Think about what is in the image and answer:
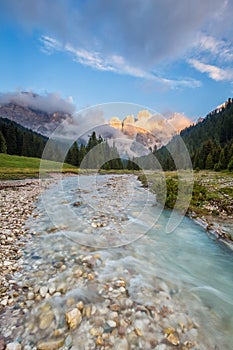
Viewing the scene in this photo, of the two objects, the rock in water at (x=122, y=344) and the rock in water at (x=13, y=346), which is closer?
the rock in water at (x=13, y=346)

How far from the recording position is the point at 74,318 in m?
3.79

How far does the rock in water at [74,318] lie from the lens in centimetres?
366

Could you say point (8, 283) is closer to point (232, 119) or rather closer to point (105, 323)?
point (105, 323)

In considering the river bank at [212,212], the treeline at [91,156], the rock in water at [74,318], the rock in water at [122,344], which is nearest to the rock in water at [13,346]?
the rock in water at [74,318]

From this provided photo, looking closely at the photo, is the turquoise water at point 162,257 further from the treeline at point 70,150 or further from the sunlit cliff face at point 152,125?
the treeline at point 70,150


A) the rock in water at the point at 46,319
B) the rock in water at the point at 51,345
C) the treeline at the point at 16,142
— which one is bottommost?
the rock in water at the point at 51,345

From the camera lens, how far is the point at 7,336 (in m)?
3.34

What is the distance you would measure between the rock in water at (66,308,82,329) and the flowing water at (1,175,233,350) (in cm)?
11

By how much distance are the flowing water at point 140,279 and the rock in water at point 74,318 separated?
4.4 inches

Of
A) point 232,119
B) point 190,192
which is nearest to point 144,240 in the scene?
point 190,192

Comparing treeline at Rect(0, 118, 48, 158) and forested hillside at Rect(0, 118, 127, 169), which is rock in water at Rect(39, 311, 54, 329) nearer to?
forested hillside at Rect(0, 118, 127, 169)

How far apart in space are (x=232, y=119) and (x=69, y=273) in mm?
152098

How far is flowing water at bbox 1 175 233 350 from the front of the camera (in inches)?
141

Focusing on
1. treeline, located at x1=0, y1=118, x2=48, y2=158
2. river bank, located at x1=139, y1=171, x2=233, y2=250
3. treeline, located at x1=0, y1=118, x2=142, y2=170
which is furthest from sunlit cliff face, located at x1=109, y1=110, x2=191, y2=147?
treeline, located at x1=0, y1=118, x2=48, y2=158
